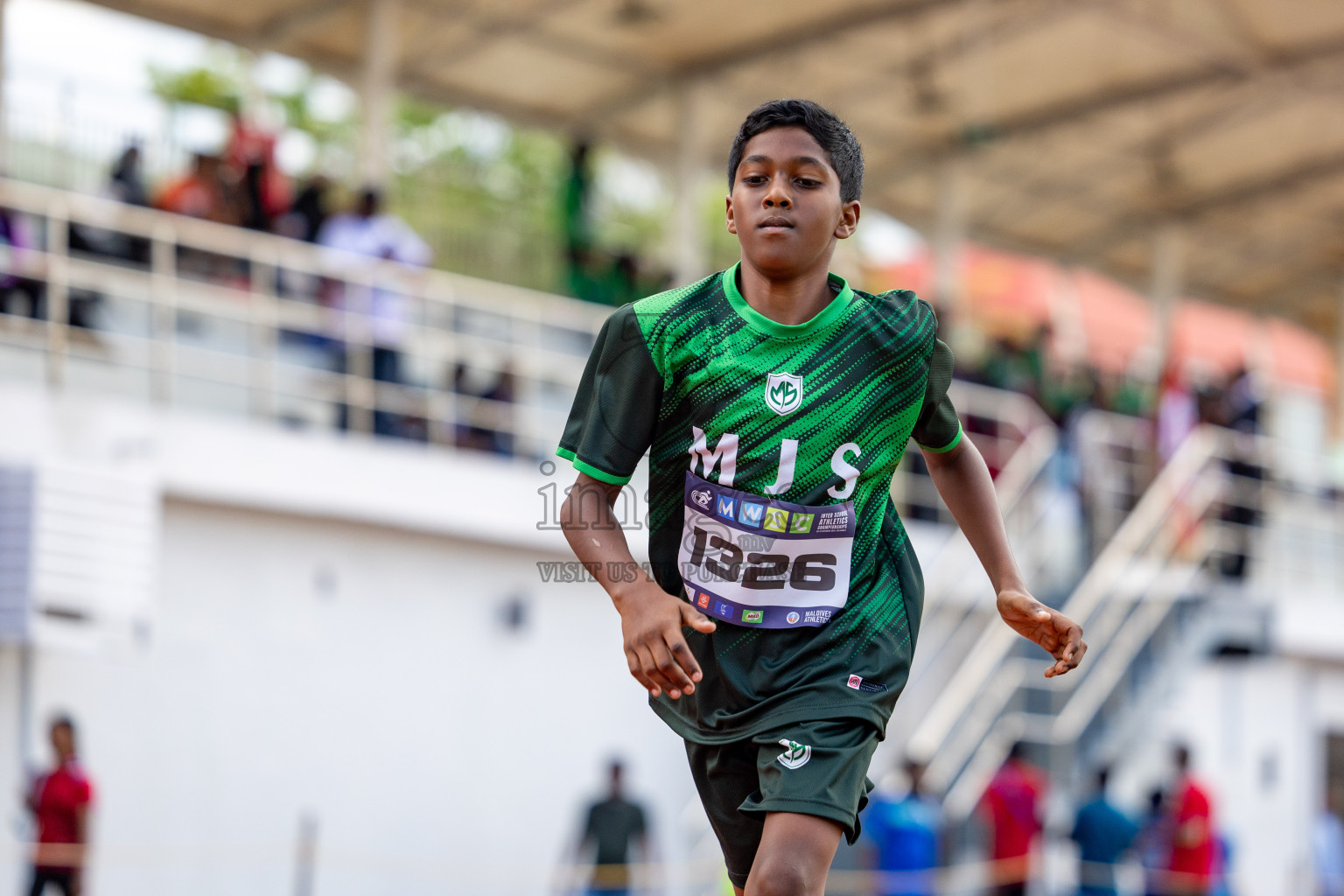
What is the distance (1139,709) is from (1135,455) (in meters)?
3.09

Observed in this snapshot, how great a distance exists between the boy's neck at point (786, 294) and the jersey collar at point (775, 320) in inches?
0.6

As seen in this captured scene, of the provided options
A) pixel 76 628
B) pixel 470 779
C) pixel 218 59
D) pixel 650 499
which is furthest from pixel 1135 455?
pixel 218 59

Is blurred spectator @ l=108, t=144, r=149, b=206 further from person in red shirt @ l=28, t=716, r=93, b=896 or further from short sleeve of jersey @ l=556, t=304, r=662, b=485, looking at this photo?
short sleeve of jersey @ l=556, t=304, r=662, b=485

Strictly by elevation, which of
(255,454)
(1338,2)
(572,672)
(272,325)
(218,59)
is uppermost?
(218,59)

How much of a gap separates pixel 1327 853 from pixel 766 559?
14.5m

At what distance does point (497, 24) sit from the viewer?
54.3 ft

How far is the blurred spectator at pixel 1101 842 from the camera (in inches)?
452

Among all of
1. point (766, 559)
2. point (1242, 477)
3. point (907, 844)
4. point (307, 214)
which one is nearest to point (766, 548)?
point (766, 559)

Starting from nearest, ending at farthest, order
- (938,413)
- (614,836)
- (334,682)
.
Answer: (938,413), (614,836), (334,682)

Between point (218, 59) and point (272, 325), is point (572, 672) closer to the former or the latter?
point (272, 325)

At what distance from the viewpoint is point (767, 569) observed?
3475 mm

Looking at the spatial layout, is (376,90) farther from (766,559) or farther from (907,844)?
(766,559)

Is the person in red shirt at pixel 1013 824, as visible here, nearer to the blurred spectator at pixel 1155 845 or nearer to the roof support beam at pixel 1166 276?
the blurred spectator at pixel 1155 845

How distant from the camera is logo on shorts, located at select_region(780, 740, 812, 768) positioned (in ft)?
11.0
